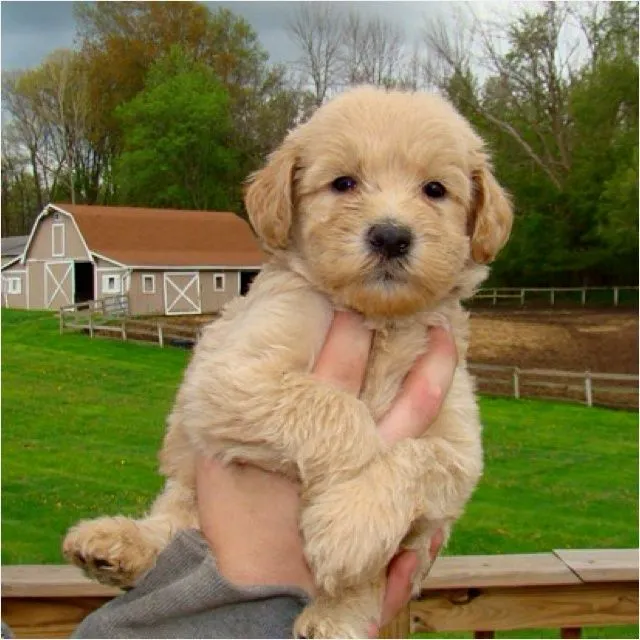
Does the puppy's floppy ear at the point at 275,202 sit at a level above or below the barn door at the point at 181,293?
above

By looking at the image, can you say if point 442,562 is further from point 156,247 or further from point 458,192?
point 156,247

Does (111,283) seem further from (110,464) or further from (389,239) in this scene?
(389,239)

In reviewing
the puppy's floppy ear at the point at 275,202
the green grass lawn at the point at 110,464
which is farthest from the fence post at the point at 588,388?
the puppy's floppy ear at the point at 275,202

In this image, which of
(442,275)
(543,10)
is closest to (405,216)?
(442,275)

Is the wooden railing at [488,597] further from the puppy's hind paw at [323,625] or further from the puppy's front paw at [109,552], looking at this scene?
the puppy's hind paw at [323,625]

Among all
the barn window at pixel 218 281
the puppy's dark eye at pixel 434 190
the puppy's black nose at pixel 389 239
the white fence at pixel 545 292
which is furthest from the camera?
the white fence at pixel 545 292

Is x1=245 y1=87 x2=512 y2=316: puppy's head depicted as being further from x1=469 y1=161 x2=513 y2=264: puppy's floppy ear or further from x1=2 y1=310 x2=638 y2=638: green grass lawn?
x1=2 y1=310 x2=638 y2=638: green grass lawn

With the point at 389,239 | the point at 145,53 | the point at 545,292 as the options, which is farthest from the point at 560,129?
the point at 389,239
